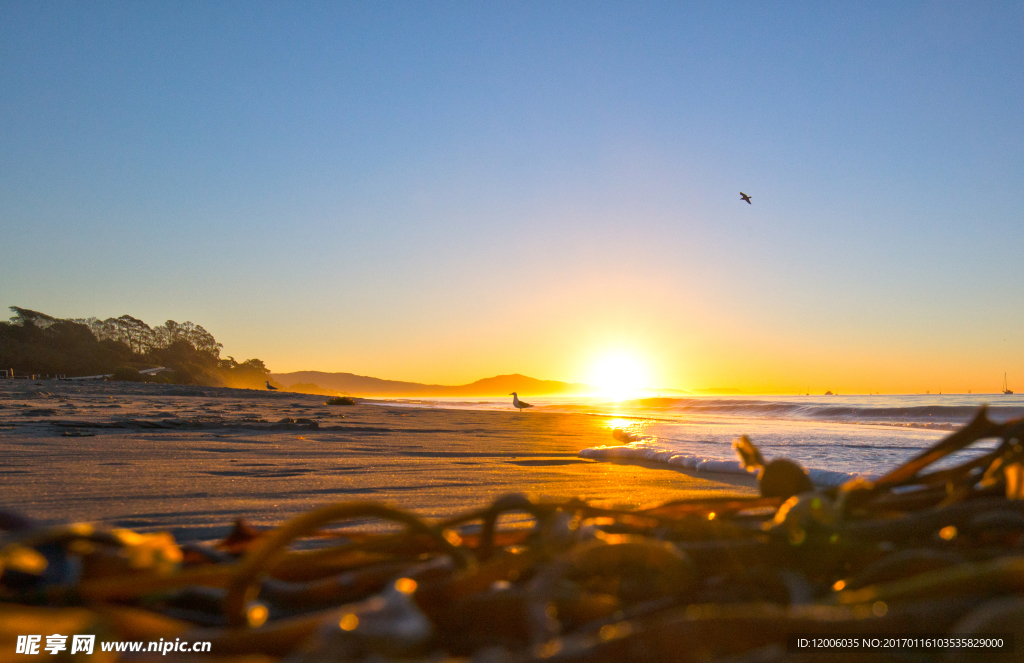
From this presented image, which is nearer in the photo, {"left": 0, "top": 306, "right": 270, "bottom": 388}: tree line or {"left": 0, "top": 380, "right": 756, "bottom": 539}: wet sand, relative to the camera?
{"left": 0, "top": 380, "right": 756, "bottom": 539}: wet sand

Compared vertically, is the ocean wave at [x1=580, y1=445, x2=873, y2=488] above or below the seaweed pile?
below

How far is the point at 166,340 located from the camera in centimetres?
6544

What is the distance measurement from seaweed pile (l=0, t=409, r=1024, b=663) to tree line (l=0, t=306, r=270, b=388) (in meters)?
44.7

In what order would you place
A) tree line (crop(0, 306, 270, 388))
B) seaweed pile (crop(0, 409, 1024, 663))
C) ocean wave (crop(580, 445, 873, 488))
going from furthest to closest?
tree line (crop(0, 306, 270, 388)) < ocean wave (crop(580, 445, 873, 488)) < seaweed pile (crop(0, 409, 1024, 663))

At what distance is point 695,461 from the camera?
17.2ft

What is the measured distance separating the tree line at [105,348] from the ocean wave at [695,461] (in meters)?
41.3

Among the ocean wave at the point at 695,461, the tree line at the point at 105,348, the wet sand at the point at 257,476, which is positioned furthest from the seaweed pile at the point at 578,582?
the tree line at the point at 105,348

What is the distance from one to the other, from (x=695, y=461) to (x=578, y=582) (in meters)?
4.77

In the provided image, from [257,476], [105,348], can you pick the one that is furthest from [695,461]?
[105,348]

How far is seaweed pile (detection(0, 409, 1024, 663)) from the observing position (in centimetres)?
58

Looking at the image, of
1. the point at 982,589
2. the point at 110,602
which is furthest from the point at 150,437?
the point at 982,589

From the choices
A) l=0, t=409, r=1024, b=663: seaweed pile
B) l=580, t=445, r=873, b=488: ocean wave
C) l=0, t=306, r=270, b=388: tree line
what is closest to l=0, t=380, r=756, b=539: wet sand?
l=580, t=445, r=873, b=488: ocean wave

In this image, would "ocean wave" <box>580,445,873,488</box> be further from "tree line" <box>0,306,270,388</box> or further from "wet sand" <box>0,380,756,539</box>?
"tree line" <box>0,306,270,388</box>

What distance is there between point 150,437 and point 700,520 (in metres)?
6.07
